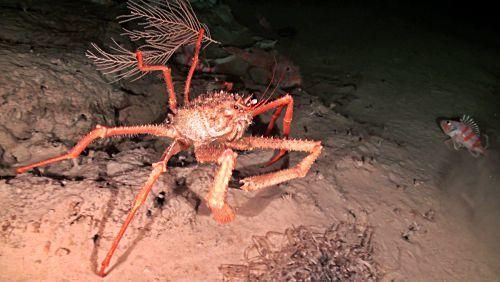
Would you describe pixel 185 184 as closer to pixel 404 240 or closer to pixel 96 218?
pixel 96 218

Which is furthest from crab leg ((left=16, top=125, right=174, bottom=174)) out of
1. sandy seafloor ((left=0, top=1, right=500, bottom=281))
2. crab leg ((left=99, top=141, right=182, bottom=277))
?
crab leg ((left=99, top=141, right=182, bottom=277))

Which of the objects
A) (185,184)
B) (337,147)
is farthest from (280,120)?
(185,184)

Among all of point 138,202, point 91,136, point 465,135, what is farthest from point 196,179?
point 465,135

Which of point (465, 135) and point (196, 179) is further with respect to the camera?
point (465, 135)

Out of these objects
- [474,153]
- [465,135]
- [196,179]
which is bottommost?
[196,179]

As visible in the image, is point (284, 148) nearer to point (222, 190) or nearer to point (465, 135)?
point (222, 190)

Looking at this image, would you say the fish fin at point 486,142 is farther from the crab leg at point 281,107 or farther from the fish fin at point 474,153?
the crab leg at point 281,107
